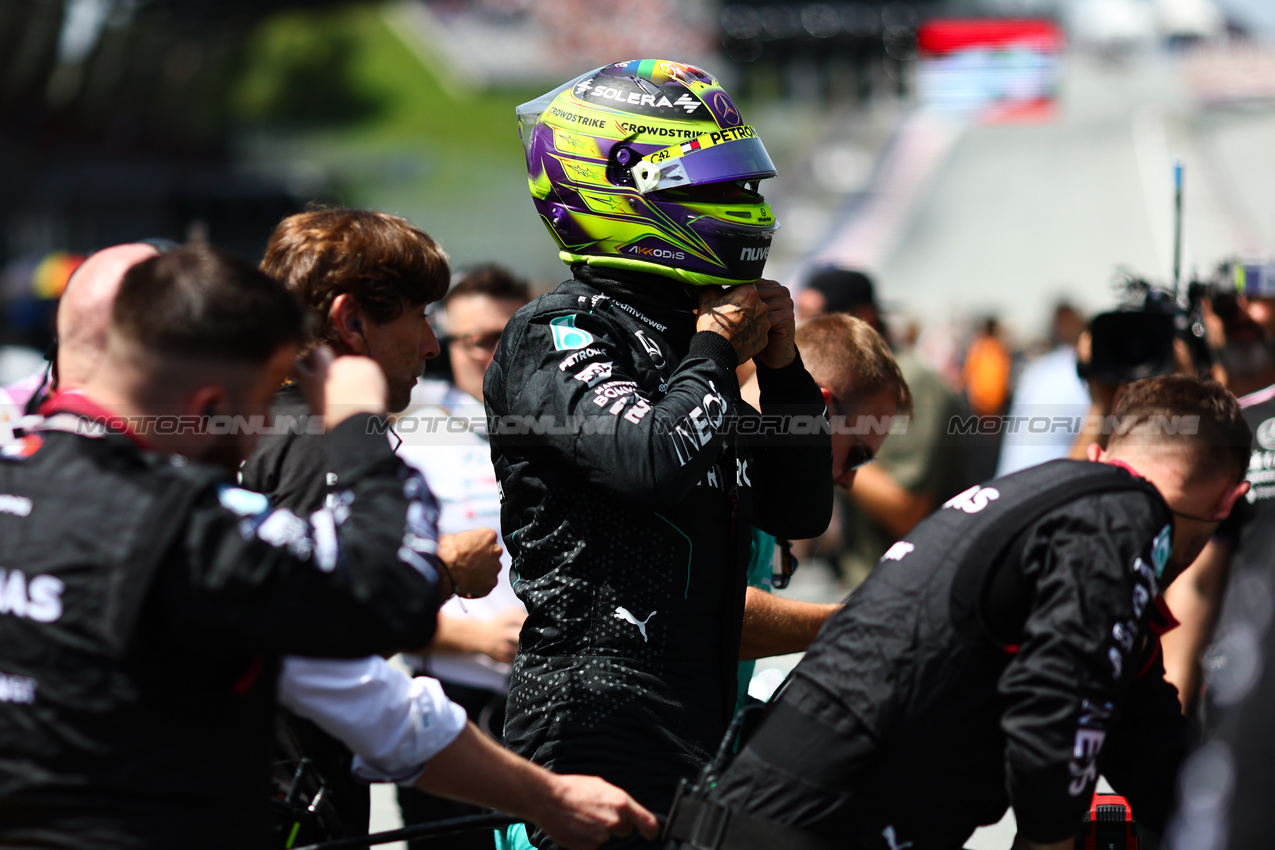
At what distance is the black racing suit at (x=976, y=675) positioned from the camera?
1.96m

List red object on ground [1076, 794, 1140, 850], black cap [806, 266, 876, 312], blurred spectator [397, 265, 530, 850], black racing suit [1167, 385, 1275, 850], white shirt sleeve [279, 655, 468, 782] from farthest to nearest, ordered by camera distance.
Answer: black cap [806, 266, 876, 312] → blurred spectator [397, 265, 530, 850] → red object on ground [1076, 794, 1140, 850] → white shirt sleeve [279, 655, 468, 782] → black racing suit [1167, 385, 1275, 850]

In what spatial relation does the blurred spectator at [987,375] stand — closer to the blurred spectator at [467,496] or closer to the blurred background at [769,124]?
the blurred background at [769,124]

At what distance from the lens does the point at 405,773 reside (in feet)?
6.64

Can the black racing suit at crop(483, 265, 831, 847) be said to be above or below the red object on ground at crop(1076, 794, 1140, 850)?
above

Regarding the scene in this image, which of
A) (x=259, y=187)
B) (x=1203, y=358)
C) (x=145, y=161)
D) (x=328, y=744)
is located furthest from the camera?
(x=145, y=161)

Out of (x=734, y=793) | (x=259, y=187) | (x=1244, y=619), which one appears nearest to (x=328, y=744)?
(x=734, y=793)

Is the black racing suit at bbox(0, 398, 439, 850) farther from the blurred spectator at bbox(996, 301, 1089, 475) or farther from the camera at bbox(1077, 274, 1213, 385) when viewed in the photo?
the blurred spectator at bbox(996, 301, 1089, 475)

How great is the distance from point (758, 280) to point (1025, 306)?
28.0 metres

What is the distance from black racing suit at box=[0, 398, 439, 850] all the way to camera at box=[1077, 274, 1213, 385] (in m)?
2.96

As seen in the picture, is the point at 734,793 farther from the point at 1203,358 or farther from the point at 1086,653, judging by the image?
the point at 1203,358

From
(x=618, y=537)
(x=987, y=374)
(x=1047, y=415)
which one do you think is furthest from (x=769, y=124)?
(x=618, y=537)

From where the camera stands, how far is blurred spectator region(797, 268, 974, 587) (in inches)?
206

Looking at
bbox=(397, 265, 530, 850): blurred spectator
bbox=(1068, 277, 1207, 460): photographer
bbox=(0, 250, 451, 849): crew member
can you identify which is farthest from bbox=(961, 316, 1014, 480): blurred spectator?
bbox=(0, 250, 451, 849): crew member

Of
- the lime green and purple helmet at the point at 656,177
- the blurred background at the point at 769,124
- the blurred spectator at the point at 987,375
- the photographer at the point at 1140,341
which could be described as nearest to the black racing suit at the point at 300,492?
the lime green and purple helmet at the point at 656,177
